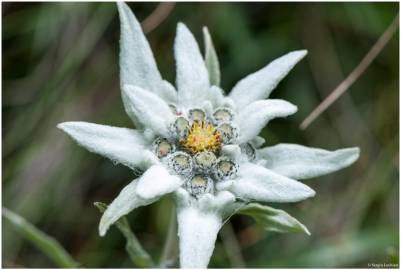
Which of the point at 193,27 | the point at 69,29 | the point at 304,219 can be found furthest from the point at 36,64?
the point at 304,219

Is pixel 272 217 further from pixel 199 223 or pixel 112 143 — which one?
pixel 112 143

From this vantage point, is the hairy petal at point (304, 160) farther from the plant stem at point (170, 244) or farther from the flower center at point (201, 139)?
the plant stem at point (170, 244)

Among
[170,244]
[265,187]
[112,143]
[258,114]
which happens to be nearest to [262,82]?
[258,114]

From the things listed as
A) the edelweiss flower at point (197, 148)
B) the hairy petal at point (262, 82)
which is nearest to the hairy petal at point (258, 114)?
the edelweiss flower at point (197, 148)

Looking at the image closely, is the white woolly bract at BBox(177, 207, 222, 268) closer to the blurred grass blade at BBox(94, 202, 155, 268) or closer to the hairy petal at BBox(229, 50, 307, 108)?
the blurred grass blade at BBox(94, 202, 155, 268)

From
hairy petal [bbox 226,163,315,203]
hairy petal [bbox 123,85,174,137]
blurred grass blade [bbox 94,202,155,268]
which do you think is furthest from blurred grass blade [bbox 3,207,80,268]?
hairy petal [bbox 226,163,315,203]

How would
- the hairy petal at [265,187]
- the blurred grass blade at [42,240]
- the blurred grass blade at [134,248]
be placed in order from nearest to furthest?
the hairy petal at [265,187], the blurred grass blade at [134,248], the blurred grass blade at [42,240]
